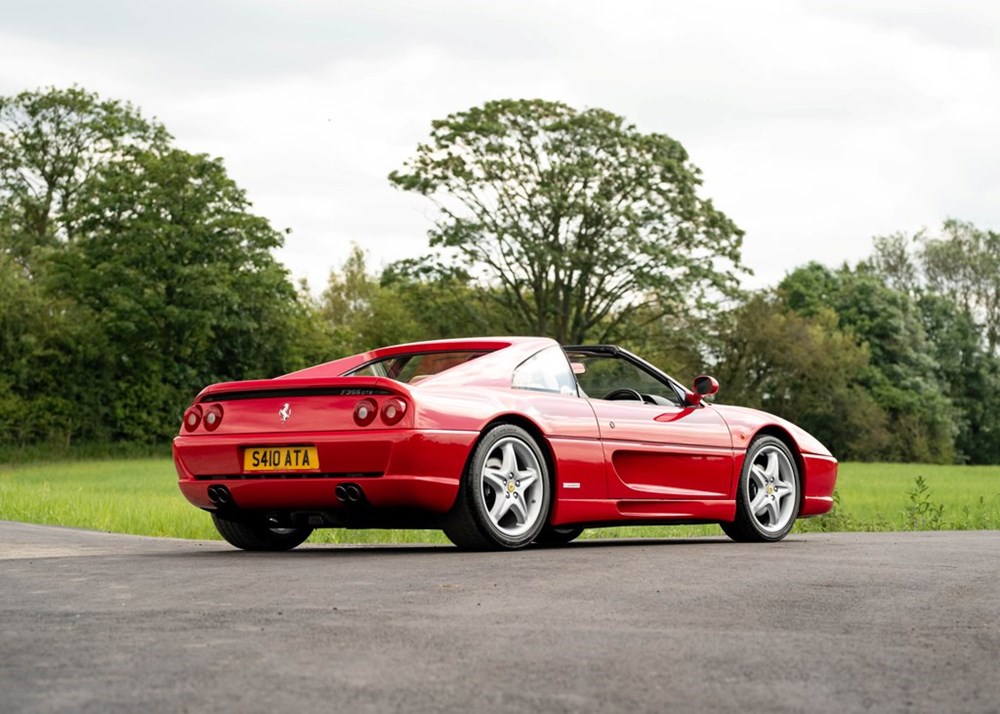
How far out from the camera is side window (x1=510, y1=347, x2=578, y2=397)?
8984mm

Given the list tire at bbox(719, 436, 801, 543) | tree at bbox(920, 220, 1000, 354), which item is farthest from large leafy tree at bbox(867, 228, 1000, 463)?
tire at bbox(719, 436, 801, 543)

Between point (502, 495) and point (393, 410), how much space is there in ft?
2.78

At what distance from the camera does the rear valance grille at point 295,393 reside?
8211mm

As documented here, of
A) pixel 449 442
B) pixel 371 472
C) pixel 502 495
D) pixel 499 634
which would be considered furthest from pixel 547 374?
pixel 499 634

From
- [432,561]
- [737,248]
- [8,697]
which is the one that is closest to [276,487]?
[432,561]

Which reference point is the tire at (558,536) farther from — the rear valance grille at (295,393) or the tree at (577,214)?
the tree at (577,214)

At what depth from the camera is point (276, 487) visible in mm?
8391

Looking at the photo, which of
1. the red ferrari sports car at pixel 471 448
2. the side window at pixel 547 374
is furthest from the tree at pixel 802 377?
→ the side window at pixel 547 374

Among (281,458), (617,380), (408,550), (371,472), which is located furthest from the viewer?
(617,380)

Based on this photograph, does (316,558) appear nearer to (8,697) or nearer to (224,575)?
(224,575)

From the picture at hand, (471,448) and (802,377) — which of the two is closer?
(471,448)

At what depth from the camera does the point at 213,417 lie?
28.9ft

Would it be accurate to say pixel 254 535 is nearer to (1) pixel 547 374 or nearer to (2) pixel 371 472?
(2) pixel 371 472

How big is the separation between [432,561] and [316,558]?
839 mm
